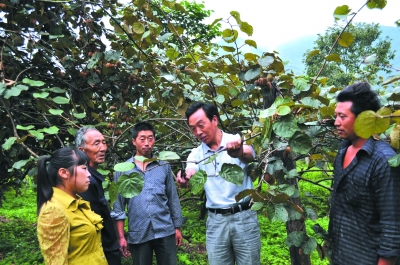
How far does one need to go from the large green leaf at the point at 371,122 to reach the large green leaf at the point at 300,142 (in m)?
0.33

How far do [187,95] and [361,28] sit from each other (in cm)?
2212

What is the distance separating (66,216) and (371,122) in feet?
4.65

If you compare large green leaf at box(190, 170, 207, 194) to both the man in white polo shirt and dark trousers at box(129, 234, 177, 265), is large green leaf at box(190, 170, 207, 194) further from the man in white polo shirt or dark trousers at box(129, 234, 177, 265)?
dark trousers at box(129, 234, 177, 265)

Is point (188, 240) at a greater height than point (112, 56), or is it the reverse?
point (112, 56)

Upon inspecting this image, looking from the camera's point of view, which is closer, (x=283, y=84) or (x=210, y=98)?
(x=283, y=84)

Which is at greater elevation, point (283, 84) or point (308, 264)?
point (283, 84)

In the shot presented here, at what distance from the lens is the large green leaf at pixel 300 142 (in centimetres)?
141

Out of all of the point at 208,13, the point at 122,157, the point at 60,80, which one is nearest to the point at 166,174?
the point at 122,157

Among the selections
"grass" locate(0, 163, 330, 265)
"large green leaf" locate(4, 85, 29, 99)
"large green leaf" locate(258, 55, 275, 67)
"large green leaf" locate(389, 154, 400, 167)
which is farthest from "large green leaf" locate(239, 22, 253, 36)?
"grass" locate(0, 163, 330, 265)

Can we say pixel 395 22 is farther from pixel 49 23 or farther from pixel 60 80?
pixel 49 23

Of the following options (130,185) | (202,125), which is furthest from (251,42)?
(130,185)

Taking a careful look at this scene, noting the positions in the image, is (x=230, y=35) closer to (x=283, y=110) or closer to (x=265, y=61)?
(x=265, y=61)

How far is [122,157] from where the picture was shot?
10.7 ft

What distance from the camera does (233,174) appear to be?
153 cm
